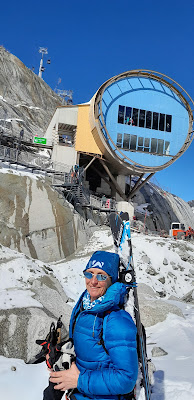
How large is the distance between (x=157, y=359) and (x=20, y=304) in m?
3.93

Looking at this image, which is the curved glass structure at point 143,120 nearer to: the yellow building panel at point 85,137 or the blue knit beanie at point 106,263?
the yellow building panel at point 85,137

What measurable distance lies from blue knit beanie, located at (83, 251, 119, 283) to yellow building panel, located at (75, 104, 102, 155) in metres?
27.1

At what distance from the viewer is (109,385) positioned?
219 cm

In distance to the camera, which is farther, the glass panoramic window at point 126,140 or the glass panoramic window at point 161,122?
the glass panoramic window at point 161,122

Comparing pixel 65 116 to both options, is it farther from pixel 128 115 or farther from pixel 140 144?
pixel 140 144

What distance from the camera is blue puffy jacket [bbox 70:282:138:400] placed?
2.19 metres

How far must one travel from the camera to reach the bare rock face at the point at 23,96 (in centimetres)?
4420

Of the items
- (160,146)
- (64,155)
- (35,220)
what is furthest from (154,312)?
(160,146)

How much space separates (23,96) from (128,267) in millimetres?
55253

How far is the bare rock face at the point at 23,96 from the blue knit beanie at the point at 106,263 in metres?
38.8

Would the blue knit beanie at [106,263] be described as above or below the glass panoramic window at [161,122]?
below

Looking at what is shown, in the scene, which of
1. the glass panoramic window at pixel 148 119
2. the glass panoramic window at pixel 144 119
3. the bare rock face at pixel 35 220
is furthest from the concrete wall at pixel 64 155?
the bare rock face at pixel 35 220

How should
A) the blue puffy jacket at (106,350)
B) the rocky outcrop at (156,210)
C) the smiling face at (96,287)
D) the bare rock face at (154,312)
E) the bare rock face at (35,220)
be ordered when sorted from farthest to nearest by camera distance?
the rocky outcrop at (156,210)
the bare rock face at (35,220)
the bare rock face at (154,312)
the smiling face at (96,287)
the blue puffy jacket at (106,350)

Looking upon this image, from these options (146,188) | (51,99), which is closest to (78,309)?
(146,188)
